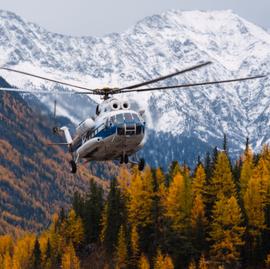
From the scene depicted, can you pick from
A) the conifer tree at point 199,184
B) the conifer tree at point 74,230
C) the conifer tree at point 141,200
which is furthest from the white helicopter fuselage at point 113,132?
the conifer tree at point 74,230

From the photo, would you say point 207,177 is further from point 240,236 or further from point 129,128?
point 129,128

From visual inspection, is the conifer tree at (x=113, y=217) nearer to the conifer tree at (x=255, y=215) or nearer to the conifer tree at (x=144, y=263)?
the conifer tree at (x=144, y=263)

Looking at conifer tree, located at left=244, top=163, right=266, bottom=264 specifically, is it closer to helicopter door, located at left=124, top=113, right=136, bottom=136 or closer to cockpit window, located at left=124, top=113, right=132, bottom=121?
cockpit window, located at left=124, top=113, right=132, bottom=121

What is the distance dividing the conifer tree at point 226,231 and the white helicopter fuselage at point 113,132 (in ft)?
258

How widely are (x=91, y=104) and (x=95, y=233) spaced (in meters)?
115

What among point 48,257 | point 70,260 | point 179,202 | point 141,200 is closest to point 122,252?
point 141,200

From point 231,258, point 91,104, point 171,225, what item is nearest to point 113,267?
point 171,225

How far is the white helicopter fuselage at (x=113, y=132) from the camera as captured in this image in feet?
187

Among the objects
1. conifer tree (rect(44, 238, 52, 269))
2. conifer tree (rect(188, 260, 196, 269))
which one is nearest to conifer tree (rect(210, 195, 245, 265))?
conifer tree (rect(188, 260, 196, 269))

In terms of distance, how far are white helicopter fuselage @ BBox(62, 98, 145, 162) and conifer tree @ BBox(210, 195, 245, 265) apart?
3100 inches

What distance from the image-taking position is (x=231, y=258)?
5517 inches

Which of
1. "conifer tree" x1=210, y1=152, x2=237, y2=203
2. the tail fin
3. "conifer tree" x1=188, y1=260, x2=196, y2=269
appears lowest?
the tail fin

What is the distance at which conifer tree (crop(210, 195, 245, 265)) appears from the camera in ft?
457

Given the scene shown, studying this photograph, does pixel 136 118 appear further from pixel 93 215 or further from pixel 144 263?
pixel 93 215
